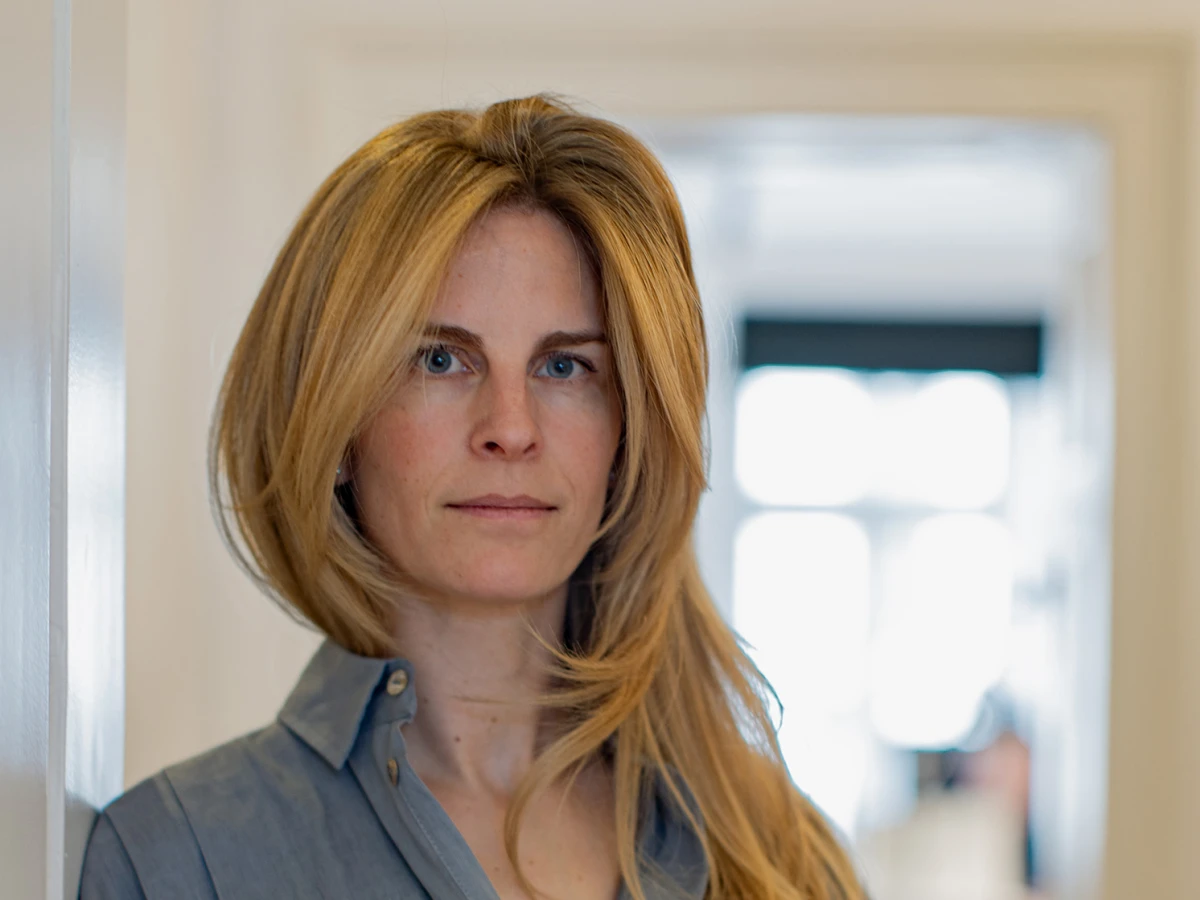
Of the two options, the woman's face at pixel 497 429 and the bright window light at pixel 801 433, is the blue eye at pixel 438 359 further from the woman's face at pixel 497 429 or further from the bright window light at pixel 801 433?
the bright window light at pixel 801 433

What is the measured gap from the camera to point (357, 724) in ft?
3.59

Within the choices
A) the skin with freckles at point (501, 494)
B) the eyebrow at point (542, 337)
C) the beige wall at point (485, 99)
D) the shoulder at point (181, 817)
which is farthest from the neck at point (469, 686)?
the beige wall at point (485, 99)

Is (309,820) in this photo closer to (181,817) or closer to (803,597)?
(181,817)

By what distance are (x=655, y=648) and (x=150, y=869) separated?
1.44 ft

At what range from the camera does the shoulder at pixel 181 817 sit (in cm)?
100

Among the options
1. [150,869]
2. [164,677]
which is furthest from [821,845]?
[164,677]

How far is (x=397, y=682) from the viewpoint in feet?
3.63

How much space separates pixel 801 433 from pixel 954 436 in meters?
0.65

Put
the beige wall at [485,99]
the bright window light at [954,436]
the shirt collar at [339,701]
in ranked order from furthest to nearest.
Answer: the bright window light at [954,436]
the beige wall at [485,99]
the shirt collar at [339,701]

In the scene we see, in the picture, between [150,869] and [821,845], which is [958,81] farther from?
[150,869]

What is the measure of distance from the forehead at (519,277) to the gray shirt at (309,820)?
0.95 feet

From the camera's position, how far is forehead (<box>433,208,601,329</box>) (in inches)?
41.8

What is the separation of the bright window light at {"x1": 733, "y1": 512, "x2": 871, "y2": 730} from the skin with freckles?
478 centimetres

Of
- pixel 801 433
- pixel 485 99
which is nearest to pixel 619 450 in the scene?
pixel 485 99
